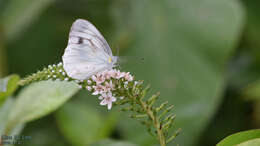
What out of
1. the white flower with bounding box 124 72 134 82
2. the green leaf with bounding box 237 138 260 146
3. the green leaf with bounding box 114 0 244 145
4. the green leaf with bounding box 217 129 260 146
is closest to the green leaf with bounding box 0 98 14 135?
the white flower with bounding box 124 72 134 82

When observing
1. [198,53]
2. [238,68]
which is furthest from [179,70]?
[238,68]

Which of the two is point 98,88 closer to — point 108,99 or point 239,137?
point 108,99

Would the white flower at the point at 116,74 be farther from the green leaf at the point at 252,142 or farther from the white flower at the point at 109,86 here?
the green leaf at the point at 252,142

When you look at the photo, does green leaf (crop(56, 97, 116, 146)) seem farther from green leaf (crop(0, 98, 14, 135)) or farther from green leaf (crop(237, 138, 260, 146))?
green leaf (crop(237, 138, 260, 146))

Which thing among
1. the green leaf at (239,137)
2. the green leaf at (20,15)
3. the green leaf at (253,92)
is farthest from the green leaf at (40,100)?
the green leaf at (253,92)

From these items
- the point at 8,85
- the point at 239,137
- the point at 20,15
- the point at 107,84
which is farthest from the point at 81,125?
the point at 239,137

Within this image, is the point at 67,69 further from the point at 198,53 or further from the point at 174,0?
the point at 174,0

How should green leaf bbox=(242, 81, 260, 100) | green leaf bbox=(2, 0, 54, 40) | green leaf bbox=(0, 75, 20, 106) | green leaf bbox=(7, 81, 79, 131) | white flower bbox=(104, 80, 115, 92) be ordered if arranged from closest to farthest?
white flower bbox=(104, 80, 115, 92), green leaf bbox=(0, 75, 20, 106), green leaf bbox=(7, 81, 79, 131), green leaf bbox=(242, 81, 260, 100), green leaf bbox=(2, 0, 54, 40)
